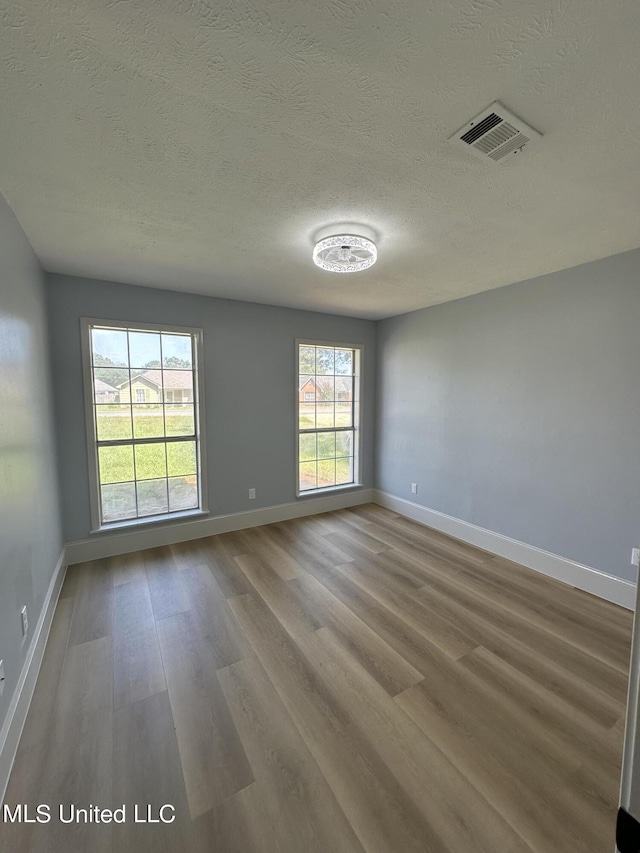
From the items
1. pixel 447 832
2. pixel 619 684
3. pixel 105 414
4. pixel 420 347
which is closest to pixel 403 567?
pixel 619 684

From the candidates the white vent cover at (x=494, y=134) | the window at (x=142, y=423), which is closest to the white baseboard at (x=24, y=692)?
the window at (x=142, y=423)

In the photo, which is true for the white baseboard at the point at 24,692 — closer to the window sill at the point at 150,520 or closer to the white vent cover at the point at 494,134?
the window sill at the point at 150,520

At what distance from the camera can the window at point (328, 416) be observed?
429 cm

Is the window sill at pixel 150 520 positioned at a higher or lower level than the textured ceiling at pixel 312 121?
lower

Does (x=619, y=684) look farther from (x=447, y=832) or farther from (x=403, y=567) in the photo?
(x=403, y=567)

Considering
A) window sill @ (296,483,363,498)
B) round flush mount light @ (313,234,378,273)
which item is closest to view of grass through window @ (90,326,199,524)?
window sill @ (296,483,363,498)

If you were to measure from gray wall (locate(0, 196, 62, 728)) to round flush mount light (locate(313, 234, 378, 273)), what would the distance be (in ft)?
5.42

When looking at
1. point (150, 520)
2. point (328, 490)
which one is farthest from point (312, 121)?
point (328, 490)

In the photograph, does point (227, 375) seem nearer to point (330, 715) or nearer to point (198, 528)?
point (198, 528)

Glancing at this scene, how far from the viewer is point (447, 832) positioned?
45.9 inches

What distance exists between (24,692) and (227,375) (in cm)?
280

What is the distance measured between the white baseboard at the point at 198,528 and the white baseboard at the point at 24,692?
71cm

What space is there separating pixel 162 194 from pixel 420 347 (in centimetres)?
306

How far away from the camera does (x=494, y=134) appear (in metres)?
1.29
